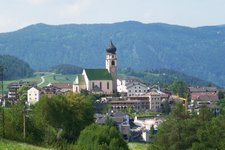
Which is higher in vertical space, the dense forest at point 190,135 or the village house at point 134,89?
the village house at point 134,89

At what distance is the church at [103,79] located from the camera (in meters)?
96.6

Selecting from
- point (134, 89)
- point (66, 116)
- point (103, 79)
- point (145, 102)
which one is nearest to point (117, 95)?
point (103, 79)

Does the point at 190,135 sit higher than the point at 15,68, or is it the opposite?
the point at 15,68

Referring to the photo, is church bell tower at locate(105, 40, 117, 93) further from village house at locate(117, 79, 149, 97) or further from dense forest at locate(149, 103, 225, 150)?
dense forest at locate(149, 103, 225, 150)

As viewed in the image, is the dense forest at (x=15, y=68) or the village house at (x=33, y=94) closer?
the village house at (x=33, y=94)

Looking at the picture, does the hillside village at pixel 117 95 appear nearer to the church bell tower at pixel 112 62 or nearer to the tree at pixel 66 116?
the church bell tower at pixel 112 62

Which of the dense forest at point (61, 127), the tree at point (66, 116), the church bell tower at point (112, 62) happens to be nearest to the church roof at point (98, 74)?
the church bell tower at point (112, 62)

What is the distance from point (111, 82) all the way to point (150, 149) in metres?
56.1

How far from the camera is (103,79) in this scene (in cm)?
9669

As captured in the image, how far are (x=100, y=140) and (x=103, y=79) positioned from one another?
2537 inches

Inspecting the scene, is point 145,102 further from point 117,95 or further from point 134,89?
point 134,89

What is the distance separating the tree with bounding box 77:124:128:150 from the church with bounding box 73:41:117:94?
6174 centimetres

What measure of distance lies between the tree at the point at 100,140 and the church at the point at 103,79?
61.7 metres

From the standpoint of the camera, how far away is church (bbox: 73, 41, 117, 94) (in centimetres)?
9656
